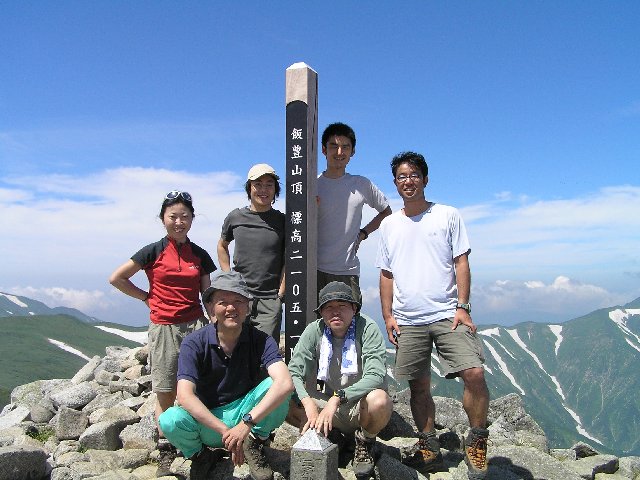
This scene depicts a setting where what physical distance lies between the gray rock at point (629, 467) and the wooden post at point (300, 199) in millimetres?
5859

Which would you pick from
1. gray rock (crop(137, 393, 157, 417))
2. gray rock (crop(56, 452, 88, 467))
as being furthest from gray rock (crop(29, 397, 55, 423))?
gray rock (crop(56, 452, 88, 467))

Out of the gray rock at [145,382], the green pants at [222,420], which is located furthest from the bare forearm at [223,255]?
the gray rock at [145,382]

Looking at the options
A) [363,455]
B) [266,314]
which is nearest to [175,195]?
[266,314]

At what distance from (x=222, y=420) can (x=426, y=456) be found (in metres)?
2.80

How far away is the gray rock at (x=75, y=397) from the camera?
431 inches

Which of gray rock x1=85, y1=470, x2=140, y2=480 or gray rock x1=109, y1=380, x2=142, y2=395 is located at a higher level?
gray rock x1=109, y1=380, x2=142, y2=395

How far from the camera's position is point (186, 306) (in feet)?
22.7

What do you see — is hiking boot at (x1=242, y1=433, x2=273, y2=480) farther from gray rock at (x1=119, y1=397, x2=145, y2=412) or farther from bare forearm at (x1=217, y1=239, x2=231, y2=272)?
gray rock at (x1=119, y1=397, x2=145, y2=412)

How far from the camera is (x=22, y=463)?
713 centimetres

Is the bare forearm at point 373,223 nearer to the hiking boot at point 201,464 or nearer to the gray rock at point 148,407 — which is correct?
the hiking boot at point 201,464

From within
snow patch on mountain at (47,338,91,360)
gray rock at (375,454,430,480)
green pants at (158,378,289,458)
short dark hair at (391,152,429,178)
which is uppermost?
short dark hair at (391,152,429,178)

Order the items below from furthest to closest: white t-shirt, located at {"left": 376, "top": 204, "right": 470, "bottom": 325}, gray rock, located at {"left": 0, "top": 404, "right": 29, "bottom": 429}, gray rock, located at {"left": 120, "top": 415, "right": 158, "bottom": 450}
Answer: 1. gray rock, located at {"left": 0, "top": 404, "right": 29, "bottom": 429}
2. gray rock, located at {"left": 120, "top": 415, "right": 158, "bottom": 450}
3. white t-shirt, located at {"left": 376, "top": 204, "right": 470, "bottom": 325}

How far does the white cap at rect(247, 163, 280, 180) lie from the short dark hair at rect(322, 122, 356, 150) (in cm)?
106

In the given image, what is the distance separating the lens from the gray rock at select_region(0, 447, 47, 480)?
23.0 feet
